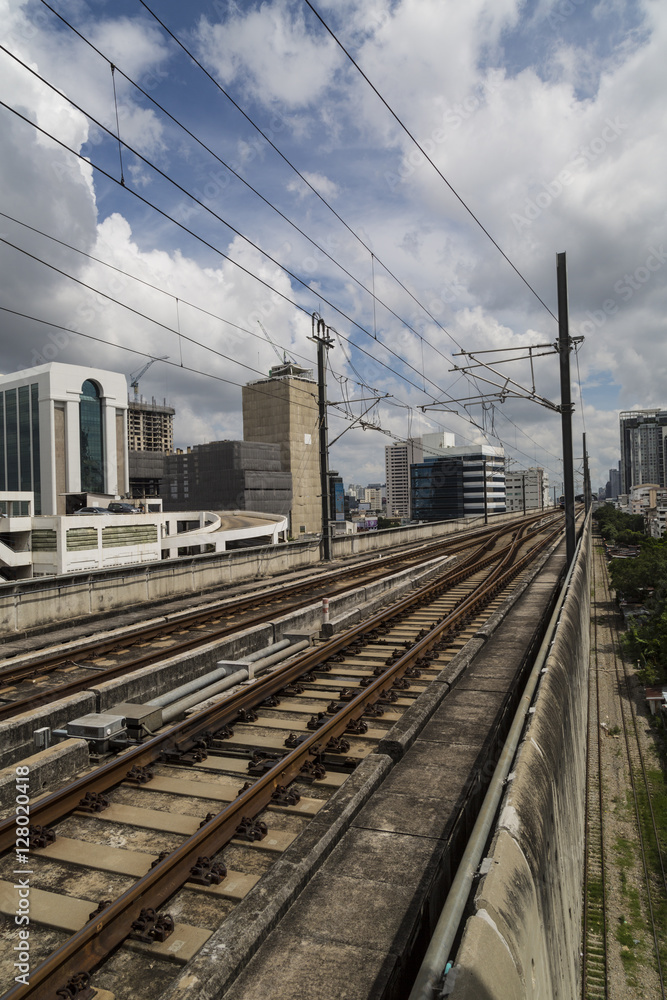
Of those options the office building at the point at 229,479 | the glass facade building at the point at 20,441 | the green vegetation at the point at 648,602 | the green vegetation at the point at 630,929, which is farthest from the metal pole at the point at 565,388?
the office building at the point at 229,479

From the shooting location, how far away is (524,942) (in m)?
3.82

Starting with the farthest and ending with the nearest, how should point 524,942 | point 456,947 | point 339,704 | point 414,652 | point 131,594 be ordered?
point 131,594 → point 414,652 → point 339,704 → point 524,942 → point 456,947

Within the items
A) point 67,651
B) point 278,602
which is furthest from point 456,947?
point 278,602

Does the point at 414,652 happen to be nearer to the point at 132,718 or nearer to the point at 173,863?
the point at 132,718

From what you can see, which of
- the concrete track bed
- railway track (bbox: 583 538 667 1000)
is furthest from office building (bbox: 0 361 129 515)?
the concrete track bed

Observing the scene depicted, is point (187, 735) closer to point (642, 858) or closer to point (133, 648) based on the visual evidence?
point (133, 648)

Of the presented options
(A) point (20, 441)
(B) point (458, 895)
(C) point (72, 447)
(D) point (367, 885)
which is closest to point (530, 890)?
(B) point (458, 895)

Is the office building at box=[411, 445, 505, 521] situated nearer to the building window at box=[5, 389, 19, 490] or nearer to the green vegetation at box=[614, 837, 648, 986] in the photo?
the building window at box=[5, 389, 19, 490]

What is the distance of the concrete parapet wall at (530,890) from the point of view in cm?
317

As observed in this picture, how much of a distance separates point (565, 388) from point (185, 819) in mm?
16228

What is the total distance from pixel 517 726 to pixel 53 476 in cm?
8704

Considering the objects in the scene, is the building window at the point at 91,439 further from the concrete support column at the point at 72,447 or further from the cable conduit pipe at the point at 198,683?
the cable conduit pipe at the point at 198,683

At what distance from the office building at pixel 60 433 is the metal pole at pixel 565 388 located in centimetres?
7418

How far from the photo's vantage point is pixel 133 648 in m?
12.3
